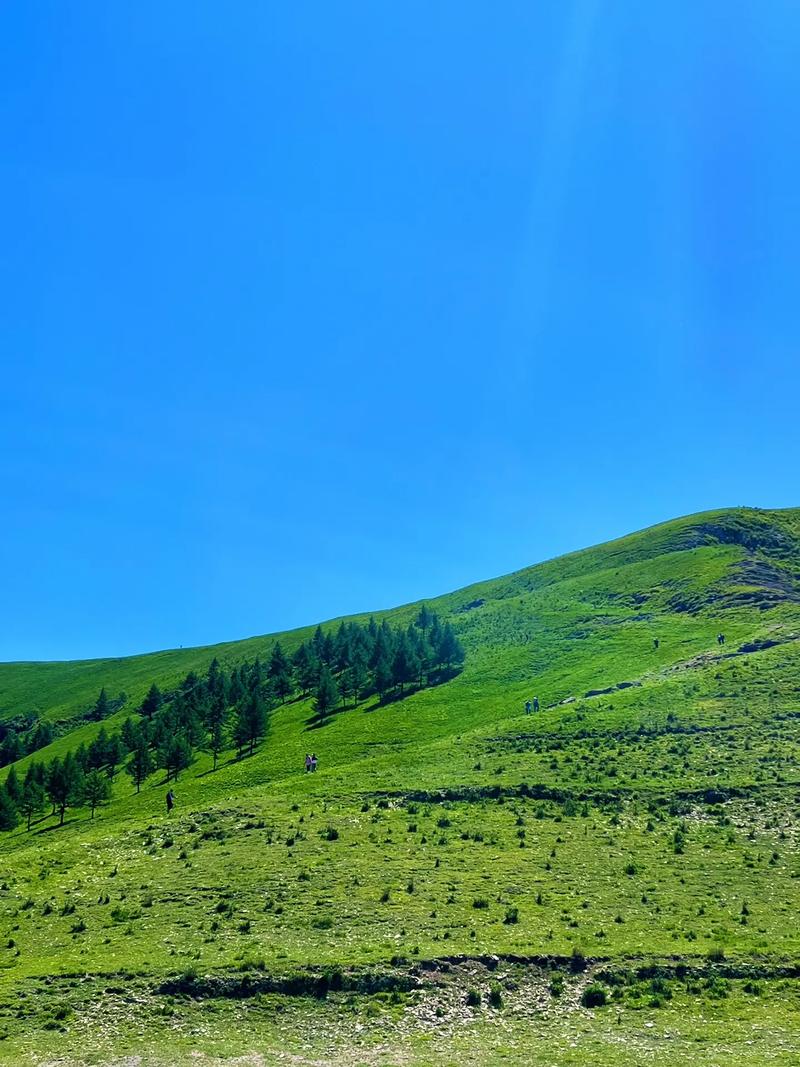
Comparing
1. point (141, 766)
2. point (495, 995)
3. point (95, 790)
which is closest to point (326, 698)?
point (141, 766)

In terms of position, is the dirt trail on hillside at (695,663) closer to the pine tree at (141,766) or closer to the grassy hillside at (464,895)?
the grassy hillside at (464,895)

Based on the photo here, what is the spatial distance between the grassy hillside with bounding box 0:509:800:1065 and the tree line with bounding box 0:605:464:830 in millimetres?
5345

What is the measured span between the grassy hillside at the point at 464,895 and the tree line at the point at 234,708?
5345 mm

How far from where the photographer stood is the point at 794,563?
391 feet

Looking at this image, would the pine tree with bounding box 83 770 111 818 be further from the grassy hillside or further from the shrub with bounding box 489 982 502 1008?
the shrub with bounding box 489 982 502 1008

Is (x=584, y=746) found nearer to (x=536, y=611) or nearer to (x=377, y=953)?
(x=377, y=953)

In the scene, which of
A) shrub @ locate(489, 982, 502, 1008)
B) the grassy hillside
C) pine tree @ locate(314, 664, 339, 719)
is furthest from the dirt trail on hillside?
shrub @ locate(489, 982, 502, 1008)

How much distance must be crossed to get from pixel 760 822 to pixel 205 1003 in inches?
1244

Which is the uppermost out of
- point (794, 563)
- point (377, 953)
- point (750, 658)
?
point (794, 563)

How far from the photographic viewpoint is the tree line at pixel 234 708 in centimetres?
8762

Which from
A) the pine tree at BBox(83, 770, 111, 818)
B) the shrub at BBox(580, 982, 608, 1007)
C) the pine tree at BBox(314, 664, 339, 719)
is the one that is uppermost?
the pine tree at BBox(314, 664, 339, 719)

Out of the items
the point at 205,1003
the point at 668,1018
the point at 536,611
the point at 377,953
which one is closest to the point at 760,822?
the point at 668,1018

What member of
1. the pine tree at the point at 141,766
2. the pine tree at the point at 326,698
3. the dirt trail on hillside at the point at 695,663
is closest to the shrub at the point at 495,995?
the dirt trail on hillside at the point at 695,663

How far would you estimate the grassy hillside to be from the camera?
25.9m
